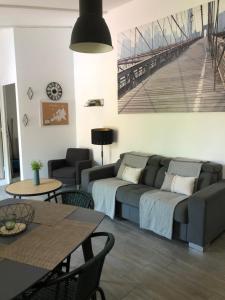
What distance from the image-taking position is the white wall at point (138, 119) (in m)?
3.68

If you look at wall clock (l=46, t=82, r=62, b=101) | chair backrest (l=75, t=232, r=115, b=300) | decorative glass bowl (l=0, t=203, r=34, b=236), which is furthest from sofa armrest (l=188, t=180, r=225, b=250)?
wall clock (l=46, t=82, r=62, b=101)

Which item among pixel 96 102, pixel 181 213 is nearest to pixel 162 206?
pixel 181 213

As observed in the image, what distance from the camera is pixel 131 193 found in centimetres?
348

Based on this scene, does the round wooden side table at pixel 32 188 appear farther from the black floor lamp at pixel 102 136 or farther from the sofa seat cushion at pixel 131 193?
the black floor lamp at pixel 102 136

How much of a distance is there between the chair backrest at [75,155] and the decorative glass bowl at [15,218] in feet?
10.7

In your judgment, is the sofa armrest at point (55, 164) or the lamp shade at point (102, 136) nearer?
the lamp shade at point (102, 136)

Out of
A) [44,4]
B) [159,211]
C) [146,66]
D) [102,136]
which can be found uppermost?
[44,4]

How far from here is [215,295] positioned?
2244 mm

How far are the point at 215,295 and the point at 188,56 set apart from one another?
296 centimetres

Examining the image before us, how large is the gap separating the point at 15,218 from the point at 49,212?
0.87ft

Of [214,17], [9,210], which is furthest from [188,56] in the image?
[9,210]

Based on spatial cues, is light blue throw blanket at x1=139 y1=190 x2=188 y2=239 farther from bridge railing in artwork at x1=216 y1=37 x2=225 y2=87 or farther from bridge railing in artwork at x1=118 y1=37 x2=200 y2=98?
bridge railing in artwork at x1=118 y1=37 x2=200 y2=98

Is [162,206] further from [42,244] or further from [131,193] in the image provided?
[42,244]

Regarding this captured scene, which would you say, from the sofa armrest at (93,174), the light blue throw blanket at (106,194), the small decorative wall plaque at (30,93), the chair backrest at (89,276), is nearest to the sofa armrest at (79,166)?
the sofa armrest at (93,174)
